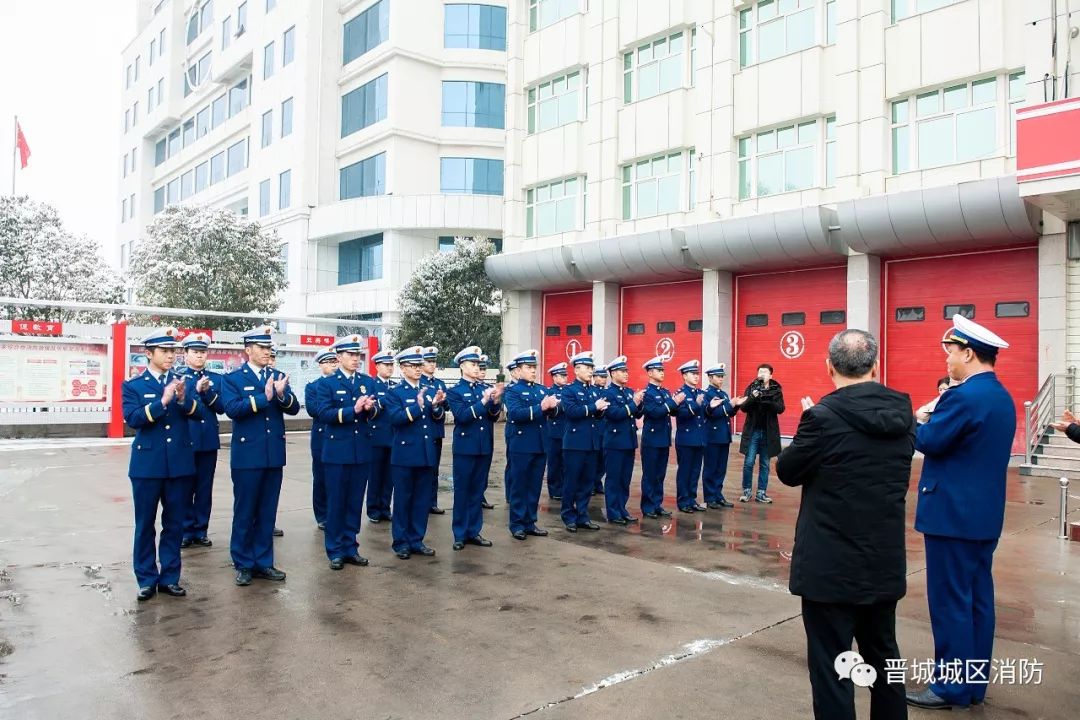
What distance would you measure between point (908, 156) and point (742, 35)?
5846mm

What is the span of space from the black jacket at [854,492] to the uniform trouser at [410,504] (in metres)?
4.60

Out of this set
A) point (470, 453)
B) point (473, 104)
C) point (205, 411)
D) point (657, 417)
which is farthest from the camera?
point (473, 104)

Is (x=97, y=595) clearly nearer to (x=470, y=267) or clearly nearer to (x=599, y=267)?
(x=599, y=267)

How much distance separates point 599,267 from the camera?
74.2 feet

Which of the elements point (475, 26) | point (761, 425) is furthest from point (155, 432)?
point (475, 26)

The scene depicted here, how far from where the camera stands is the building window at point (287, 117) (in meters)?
38.1

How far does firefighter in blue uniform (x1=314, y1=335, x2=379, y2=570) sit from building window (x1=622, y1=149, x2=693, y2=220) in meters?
15.7

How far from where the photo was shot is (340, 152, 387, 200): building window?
35.6 m

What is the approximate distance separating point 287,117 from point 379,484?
34087 mm

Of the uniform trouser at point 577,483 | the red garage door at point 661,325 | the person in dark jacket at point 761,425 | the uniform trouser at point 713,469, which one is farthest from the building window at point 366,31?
the uniform trouser at point 577,483

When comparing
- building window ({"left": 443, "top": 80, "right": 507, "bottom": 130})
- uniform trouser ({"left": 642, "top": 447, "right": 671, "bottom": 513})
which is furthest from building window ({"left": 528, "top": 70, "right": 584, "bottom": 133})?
uniform trouser ({"left": 642, "top": 447, "right": 671, "bottom": 513})

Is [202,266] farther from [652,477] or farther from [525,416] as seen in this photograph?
[525,416]

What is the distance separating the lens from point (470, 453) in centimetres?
761

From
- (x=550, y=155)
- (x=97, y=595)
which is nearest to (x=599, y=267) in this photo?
(x=550, y=155)
